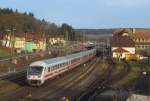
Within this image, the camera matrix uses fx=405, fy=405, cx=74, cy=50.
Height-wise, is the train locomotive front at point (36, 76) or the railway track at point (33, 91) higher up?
the train locomotive front at point (36, 76)

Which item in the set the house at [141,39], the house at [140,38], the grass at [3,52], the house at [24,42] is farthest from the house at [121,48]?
the house at [141,39]

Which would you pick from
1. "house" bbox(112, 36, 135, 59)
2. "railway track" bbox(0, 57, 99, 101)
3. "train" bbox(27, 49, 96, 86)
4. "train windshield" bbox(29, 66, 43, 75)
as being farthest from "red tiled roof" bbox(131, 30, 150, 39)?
"train windshield" bbox(29, 66, 43, 75)

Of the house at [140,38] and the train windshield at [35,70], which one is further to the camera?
the house at [140,38]

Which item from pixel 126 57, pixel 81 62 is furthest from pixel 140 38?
pixel 81 62

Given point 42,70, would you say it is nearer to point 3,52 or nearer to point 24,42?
point 3,52

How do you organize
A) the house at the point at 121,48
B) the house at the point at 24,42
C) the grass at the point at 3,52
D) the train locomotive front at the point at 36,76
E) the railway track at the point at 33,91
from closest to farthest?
the railway track at the point at 33,91, the train locomotive front at the point at 36,76, the house at the point at 121,48, the grass at the point at 3,52, the house at the point at 24,42

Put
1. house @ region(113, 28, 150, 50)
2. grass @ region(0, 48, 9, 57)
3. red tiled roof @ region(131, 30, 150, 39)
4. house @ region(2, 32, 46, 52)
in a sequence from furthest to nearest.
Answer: red tiled roof @ region(131, 30, 150, 39), house @ region(113, 28, 150, 50), house @ region(2, 32, 46, 52), grass @ region(0, 48, 9, 57)

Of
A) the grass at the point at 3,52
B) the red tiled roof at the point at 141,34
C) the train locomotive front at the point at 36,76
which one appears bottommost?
the grass at the point at 3,52

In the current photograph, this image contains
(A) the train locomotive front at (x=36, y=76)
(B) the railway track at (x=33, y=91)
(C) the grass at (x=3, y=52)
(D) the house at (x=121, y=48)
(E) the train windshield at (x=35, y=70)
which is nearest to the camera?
(B) the railway track at (x=33, y=91)

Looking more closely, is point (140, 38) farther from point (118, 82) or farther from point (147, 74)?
point (118, 82)

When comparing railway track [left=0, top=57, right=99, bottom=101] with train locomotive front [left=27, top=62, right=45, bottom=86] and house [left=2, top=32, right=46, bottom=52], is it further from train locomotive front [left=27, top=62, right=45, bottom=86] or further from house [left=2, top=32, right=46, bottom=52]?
house [left=2, top=32, right=46, bottom=52]

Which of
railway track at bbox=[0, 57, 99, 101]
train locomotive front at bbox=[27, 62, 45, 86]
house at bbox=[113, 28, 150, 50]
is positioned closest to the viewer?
railway track at bbox=[0, 57, 99, 101]

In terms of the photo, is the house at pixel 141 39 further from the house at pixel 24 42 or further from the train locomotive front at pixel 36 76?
the train locomotive front at pixel 36 76

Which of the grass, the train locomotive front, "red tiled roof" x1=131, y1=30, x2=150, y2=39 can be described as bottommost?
the grass
